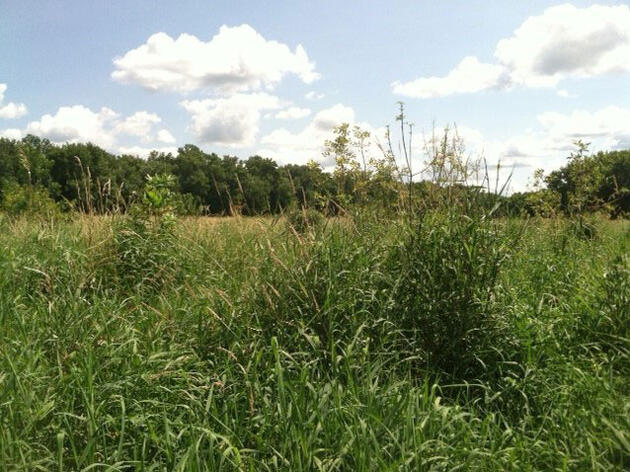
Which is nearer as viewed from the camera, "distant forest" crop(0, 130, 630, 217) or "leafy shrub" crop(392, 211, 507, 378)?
"leafy shrub" crop(392, 211, 507, 378)

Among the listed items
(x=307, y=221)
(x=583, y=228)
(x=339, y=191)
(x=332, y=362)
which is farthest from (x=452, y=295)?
(x=583, y=228)

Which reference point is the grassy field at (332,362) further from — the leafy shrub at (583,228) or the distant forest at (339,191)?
the leafy shrub at (583,228)

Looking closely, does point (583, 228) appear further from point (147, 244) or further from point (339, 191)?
Answer: point (147, 244)

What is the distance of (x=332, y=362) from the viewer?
2850 millimetres

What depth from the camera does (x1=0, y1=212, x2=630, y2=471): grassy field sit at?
234 cm

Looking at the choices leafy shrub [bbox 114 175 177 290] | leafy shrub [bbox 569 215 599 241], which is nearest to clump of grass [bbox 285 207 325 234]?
leafy shrub [bbox 114 175 177 290]

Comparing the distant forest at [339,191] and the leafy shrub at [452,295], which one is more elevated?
the distant forest at [339,191]

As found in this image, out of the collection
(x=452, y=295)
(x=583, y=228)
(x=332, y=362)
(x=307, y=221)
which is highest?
(x=307, y=221)

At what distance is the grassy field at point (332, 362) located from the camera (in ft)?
7.67

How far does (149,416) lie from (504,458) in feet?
5.47

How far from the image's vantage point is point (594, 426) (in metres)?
2.73

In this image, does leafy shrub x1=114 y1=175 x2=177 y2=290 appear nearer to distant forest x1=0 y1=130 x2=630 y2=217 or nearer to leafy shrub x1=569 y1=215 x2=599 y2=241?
distant forest x1=0 y1=130 x2=630 y2=217

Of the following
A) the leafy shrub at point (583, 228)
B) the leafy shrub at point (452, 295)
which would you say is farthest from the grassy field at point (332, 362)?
the leafy shrub at point (583, 228)

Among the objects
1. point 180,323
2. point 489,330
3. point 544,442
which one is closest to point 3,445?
point 180,323
